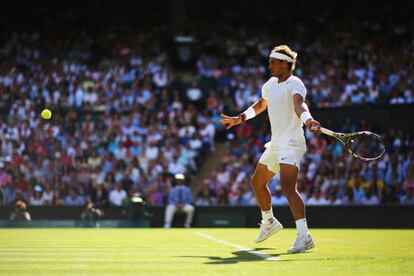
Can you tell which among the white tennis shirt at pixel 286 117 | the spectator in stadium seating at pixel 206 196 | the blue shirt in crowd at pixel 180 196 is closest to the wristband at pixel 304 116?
the white tennis shirt at pixel 286 117

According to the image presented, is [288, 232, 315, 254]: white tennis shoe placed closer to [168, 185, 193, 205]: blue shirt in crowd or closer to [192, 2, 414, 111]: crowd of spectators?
[168, 185, 193, 205]: blue shirt in crowd

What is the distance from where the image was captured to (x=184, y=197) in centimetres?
2048

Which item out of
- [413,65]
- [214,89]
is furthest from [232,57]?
[413,65]

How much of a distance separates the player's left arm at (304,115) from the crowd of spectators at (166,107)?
1159 centimetres

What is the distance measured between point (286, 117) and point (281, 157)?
486mm

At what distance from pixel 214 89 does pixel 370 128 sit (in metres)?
6.03

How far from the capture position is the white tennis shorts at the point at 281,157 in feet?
29.7

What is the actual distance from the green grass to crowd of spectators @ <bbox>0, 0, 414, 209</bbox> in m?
10.8

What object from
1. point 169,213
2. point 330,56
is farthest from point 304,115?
point 330,56

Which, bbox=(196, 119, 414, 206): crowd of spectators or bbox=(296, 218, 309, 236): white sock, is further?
bbox=(196, 119, 414, 206): crowd of spectators

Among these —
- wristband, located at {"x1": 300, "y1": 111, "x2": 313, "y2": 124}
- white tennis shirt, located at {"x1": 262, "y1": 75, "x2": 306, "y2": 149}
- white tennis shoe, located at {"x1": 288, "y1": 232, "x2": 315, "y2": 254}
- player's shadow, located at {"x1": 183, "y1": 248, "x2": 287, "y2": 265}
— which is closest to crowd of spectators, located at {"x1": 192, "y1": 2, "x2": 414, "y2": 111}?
white tennis shirt, located at {"x1": 262, "y1": 75, "x2": 306, "y2": 149}

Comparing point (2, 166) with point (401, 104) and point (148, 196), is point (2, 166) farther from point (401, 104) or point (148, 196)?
point (401, 104)

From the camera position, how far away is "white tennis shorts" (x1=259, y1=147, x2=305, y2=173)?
9055 mm

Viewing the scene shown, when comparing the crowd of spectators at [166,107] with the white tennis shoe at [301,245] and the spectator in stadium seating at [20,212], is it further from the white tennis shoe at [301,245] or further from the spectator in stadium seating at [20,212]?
the white tennis shoe at [301,245]
